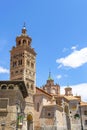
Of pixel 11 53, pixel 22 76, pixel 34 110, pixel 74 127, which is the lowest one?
pixel 74 127

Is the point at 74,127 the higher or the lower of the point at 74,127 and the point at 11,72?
the lower

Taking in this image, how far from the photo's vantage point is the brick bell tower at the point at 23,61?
207 feet

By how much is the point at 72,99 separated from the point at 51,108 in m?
19.3

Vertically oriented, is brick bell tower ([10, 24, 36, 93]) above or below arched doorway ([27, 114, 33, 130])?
above

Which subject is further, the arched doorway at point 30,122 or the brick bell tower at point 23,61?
the brick bell tower at point 23,61

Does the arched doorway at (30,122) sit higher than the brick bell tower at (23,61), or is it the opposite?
the brick bell tower at (23,61)

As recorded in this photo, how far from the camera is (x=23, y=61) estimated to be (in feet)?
210

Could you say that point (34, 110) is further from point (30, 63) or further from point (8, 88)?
point (8, 88)

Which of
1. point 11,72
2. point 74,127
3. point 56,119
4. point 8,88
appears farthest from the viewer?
point 74,127

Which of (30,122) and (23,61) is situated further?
(23,61)

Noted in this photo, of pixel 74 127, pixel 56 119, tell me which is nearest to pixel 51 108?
pixel 56 119

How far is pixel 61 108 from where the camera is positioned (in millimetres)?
66500

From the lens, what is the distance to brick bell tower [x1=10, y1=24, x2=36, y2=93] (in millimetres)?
63028

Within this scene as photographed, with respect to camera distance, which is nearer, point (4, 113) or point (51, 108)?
point (4, 113)
